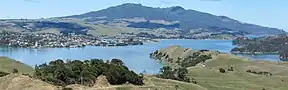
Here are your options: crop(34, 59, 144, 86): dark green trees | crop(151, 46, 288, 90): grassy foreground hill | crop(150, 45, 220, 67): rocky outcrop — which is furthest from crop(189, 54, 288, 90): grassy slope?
crop(150, 45, 220, 67): rocky outcrop

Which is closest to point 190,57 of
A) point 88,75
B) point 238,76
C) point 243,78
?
point 238,76

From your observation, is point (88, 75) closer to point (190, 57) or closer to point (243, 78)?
point (243, 78)

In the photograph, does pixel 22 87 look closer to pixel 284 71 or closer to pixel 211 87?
pixel 211 87

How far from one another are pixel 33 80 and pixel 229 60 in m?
102

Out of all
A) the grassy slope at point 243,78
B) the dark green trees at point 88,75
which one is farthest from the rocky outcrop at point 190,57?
the dark green trees at point 88,75

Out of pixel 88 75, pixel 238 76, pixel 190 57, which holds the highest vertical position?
pixel 88 75

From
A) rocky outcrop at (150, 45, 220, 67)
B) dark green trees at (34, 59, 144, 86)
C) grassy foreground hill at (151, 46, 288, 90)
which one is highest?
dark green trees at (34, 59, 144, 86)

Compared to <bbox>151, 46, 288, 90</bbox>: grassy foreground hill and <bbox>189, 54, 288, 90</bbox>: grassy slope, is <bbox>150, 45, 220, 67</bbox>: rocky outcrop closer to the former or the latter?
<bbox>151, 46, 288, 90</bbox>: grassy foreground hill

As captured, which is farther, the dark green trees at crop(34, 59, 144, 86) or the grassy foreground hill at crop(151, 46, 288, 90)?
the grassy foreground hill at crop(151, 46, 288, 90)

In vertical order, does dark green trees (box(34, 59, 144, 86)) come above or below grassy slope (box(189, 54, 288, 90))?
above

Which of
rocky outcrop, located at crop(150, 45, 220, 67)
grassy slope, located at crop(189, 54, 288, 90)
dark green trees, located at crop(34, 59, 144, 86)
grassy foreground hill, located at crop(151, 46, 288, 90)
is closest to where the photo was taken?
dark green trees, located at crop(34, 59, 144, 86)

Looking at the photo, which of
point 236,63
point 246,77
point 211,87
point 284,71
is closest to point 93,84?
point 211,87

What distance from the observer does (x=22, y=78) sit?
56312mm

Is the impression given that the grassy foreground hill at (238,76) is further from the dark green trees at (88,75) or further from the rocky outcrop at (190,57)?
the dark green trees at (88,75)
